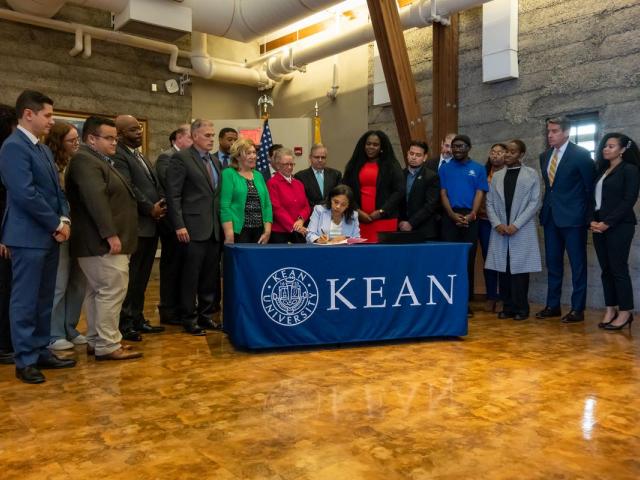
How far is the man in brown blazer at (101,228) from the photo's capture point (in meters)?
2.97

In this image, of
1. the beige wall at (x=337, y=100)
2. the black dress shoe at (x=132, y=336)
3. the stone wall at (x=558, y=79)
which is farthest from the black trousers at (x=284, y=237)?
the beige wall at (x=337, y=100)

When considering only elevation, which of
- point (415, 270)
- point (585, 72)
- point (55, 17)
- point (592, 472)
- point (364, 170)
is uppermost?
point (55, 17)

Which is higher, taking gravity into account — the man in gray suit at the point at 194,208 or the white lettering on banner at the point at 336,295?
the man in gray suit at the point at 194,208

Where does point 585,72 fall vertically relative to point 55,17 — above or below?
below

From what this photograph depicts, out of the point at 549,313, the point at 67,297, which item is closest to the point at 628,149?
the point at 549,313

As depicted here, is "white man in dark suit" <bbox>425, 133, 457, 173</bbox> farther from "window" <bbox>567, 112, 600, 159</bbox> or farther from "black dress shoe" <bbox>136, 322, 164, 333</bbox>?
"black dress shoe" <bbox>136, 322, 164, 333</bbox>

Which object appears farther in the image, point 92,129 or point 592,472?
point 92,129

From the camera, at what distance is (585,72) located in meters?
4.90

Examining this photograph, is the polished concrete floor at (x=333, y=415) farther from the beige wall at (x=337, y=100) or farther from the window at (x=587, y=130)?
the beige wall at (x=337, y=100)

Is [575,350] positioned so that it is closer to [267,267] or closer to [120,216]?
[267,267]

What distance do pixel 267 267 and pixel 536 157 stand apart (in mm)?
3181

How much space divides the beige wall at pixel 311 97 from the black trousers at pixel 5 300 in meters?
4.79

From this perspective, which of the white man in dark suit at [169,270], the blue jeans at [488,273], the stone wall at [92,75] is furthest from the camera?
the stone wall at [92,75]

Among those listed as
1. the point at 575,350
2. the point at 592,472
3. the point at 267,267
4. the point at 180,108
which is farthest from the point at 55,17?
the point at 592,472
